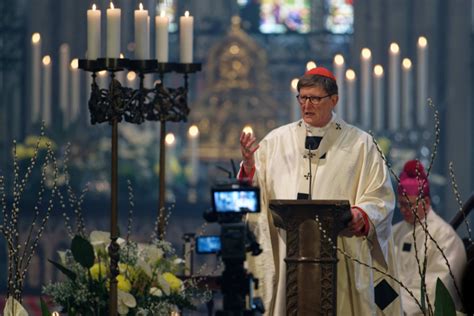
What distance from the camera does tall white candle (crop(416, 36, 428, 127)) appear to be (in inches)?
734

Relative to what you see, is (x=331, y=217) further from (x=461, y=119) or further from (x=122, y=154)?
(x=461, y=119)

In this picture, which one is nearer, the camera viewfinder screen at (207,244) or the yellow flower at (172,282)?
the yellow flower at (172,282)

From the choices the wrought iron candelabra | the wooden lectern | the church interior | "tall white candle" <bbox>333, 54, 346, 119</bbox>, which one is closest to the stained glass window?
the church interior

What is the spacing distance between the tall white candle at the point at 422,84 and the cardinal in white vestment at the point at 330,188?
9203 millimetres

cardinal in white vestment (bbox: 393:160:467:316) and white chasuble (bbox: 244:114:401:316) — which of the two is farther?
cardinal in white vestment (bbox: 393:160:467:316)

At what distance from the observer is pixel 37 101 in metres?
19.0

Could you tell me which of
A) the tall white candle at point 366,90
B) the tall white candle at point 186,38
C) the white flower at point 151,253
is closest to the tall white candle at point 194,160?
the tall white candle at point 366,90

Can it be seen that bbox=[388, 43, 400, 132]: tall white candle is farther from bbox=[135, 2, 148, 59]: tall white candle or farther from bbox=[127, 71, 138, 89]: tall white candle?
bbox=[135, 2, 148, 59]: tall white candle

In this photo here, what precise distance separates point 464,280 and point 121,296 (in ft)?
7.75

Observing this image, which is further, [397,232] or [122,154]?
[122,154]

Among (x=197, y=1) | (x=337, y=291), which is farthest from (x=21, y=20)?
(x=337, y=291)

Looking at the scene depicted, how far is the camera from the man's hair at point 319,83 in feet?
26.5

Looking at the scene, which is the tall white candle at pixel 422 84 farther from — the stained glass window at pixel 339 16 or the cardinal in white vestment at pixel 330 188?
the cardinal in white vestment at pixel 330 188

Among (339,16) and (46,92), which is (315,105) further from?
(339,16)
